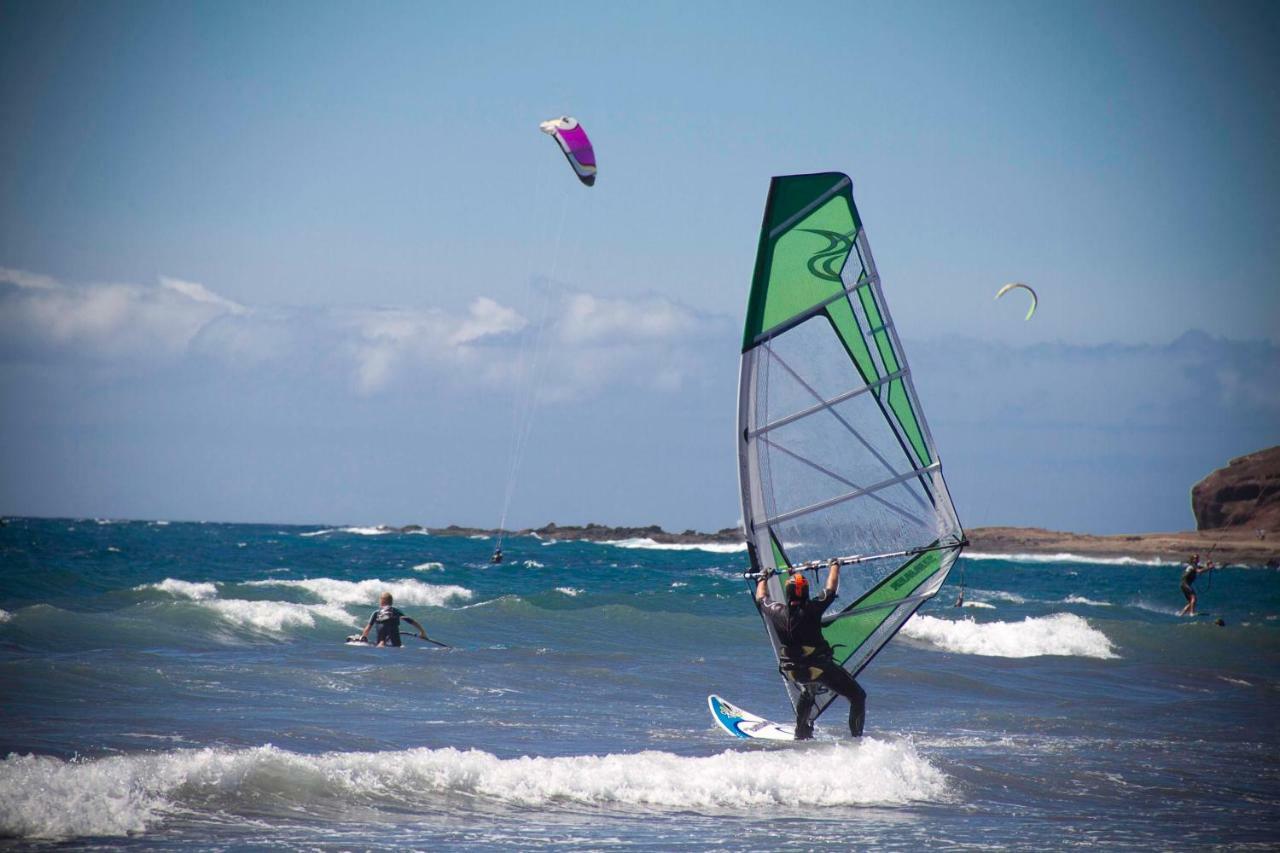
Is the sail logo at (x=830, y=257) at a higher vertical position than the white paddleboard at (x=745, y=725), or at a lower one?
higher

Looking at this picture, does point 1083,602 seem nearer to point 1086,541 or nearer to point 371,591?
point 371,591

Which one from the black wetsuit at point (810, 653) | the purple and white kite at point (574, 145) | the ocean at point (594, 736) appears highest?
the purple and white kite at point (574, 145)

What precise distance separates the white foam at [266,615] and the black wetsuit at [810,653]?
32.6 feet

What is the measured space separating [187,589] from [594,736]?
15784 mm

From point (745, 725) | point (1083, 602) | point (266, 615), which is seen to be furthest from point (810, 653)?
point (1083, 602)

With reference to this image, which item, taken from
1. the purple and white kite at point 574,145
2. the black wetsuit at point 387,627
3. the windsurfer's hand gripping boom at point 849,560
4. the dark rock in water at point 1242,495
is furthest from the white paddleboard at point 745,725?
the dark rock in water at point 1242,495

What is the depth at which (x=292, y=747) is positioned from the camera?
8297mm

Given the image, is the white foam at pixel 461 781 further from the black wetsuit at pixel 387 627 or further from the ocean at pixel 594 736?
the black wetsuit at pixel 387 627

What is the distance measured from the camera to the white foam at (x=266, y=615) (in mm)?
16688

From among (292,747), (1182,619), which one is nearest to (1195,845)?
(292,747)

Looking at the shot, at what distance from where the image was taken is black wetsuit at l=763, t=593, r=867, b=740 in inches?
327

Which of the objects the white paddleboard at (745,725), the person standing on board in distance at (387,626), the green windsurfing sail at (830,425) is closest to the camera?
the green windsurfing sail at (830,425)

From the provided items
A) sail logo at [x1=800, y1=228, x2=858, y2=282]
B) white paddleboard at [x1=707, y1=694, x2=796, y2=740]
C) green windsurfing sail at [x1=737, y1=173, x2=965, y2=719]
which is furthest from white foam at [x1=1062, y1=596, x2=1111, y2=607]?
sail logo at [x1=800, y1=228, x2=858, y2=282]

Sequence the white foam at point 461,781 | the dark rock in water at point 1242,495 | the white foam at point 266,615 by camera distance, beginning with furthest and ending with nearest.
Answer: the dark rock in water at point 1242,495
the white foam at point 266,615
the white foam at point 461,781
